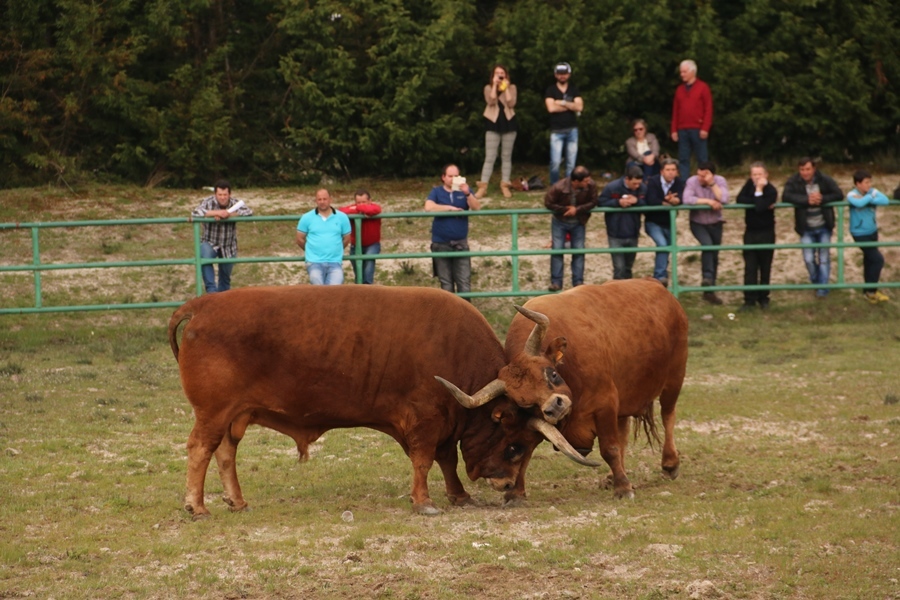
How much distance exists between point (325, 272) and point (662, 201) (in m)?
4.53

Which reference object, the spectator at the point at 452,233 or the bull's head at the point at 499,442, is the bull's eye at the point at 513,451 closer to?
the bull's head at the point at 499,442

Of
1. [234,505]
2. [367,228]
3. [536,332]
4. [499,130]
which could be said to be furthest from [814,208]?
[234,505]

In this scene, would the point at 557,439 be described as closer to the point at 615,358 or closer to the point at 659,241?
the point at 615,358

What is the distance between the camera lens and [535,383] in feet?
29.5

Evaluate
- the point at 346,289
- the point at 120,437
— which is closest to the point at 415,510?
the point at 346,289

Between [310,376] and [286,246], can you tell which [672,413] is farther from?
[286,246]

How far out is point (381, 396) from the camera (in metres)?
9.31

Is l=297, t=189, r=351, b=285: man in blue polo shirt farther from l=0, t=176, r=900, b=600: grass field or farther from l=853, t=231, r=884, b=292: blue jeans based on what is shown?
l=853, t=231, r=884, b=292: blue jeans

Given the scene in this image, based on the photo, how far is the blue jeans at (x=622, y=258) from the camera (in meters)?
17.6

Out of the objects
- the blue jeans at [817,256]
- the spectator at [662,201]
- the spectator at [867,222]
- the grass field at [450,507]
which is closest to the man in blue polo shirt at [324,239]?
the grass field at [450,507]

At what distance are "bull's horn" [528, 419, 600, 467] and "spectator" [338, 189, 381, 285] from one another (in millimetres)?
7820

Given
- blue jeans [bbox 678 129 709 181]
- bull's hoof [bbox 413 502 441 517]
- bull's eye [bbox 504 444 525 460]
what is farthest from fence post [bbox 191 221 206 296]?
bull's eye [bbox 504 444 525 460]

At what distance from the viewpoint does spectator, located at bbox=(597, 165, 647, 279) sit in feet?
57.2

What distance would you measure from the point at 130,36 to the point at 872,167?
1227 centimetres
